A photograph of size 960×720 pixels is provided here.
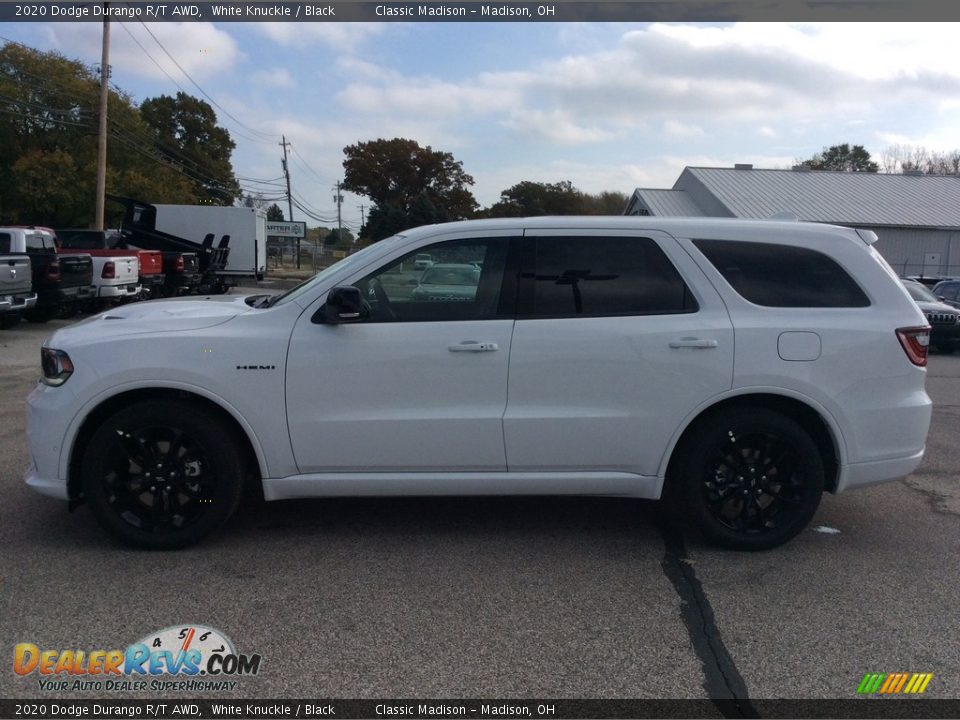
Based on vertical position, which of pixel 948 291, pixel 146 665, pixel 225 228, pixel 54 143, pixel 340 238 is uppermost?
pixel 54 143

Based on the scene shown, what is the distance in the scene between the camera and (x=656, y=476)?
495 cm

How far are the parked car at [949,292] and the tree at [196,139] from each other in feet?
157

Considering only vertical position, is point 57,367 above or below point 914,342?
below

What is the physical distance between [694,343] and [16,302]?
1306 cm

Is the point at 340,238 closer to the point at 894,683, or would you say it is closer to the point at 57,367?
the point at 57,367

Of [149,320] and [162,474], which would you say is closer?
[162,474]

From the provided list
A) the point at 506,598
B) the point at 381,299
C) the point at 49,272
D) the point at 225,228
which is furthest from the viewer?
the point at 225,228

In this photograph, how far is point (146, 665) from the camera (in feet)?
12.0

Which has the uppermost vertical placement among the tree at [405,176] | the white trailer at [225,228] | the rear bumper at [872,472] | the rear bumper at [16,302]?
the tree at [405,176]

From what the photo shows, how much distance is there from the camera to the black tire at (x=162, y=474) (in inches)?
186

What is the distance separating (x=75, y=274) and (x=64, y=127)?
24021 mm

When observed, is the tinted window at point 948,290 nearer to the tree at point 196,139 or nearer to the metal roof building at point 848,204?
the metal roof building at point 848,204

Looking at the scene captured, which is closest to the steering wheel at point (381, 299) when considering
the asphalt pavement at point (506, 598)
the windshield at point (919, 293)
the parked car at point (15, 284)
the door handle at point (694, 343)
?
the asphalt pavement at point (506, 598)

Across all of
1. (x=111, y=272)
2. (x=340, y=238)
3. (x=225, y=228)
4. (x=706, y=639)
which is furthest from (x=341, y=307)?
(x=340, y=238)
